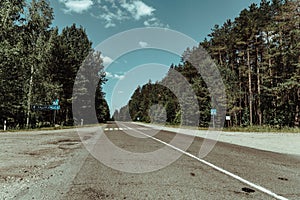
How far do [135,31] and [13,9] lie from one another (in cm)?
1199

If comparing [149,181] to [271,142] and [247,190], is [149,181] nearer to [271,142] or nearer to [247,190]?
[247,190]

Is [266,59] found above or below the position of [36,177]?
above

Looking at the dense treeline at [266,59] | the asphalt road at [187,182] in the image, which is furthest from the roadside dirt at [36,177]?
the dense treeline at [266,59]

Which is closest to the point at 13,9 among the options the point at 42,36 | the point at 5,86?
the point at 42,36

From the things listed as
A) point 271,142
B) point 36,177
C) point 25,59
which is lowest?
point 271,142

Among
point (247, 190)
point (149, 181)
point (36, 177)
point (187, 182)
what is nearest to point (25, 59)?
point (36, 177)

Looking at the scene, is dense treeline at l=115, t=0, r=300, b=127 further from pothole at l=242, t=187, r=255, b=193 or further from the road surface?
pothole at l=242, t=187, r=255, b=193

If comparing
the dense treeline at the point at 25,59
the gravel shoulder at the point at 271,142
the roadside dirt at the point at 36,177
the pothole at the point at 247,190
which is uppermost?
the dense treeline at the point at 25,59

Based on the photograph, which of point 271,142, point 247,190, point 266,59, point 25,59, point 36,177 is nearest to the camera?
point 247,190

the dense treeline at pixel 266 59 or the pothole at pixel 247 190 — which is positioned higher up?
the dense treeline at pixel 266 59

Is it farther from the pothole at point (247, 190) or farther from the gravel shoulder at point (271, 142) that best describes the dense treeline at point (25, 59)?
the pothole at point (247, 190)

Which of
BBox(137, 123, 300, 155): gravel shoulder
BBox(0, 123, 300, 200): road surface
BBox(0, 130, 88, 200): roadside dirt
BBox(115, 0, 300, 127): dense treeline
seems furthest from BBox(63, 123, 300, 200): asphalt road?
BBox(115, 0, 300, 127): dense treeline

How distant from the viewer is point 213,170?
5.66 metres

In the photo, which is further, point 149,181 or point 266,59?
point 266,59
